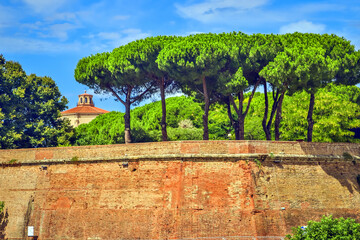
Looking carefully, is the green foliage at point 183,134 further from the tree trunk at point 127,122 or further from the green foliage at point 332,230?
the green foliage at point 332,230

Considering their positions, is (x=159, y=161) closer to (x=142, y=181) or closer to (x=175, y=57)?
(x=142, y=181)

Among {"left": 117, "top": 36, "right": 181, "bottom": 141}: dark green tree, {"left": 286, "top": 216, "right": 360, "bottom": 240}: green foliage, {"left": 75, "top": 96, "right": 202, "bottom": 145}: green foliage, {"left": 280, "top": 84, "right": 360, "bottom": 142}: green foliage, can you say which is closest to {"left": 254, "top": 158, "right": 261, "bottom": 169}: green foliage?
→ {"left": 286, "top": 216, "right": 360, "bottom": 240}: green foliage

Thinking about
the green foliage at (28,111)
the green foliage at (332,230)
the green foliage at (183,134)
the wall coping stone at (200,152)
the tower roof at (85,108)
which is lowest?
the green foliage at (332,230)

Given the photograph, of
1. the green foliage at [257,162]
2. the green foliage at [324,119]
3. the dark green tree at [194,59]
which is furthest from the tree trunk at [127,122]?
the green foliage at [257,162]

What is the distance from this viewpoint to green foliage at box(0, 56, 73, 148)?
3788cm

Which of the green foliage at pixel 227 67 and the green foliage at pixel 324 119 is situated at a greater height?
the green foliage at pixel 227 67

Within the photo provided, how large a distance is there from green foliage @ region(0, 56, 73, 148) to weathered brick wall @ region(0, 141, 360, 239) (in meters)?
9.11

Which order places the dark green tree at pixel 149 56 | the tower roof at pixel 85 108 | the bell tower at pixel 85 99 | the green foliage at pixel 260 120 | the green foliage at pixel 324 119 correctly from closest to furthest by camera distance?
1. the dark green tree at pixel 149 56
2. the green foliage at pixel 324 119
3. the green foliage at pixel 260 120
4. the tower roof at pixel 85 108
5. the bell tower at pixel 85 99

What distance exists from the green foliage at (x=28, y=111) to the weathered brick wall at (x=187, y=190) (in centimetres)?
911

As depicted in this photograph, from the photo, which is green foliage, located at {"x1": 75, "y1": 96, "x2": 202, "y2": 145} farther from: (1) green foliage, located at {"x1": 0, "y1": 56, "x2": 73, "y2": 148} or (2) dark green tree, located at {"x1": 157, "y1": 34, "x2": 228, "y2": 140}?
(2) dark green tree, located at {"x1": 157, "y1": 34, "x2": 228, "y2": 140}

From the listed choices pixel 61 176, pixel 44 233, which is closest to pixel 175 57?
pixel 61 176

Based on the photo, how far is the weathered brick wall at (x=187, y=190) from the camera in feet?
83.8

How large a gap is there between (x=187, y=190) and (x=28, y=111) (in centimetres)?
1779

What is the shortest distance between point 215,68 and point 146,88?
267 inches
